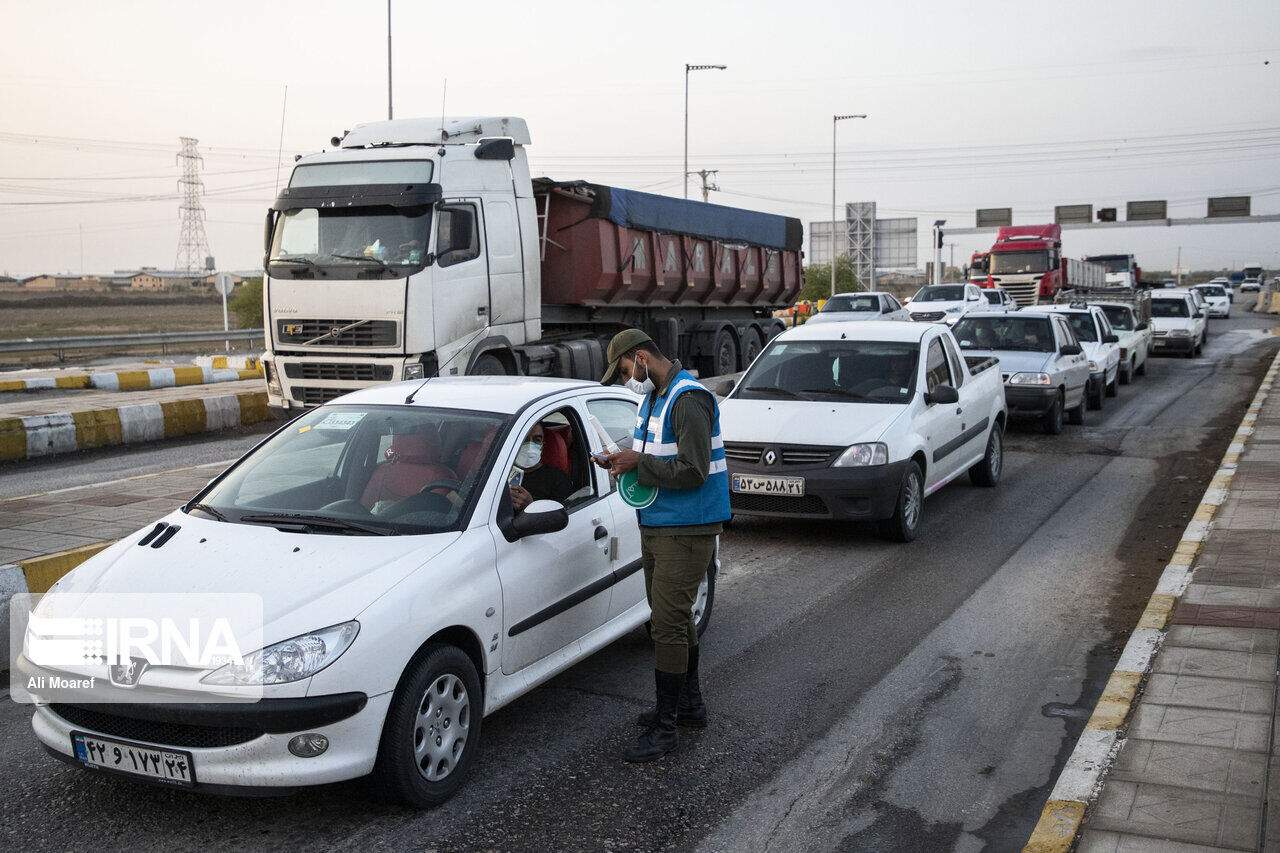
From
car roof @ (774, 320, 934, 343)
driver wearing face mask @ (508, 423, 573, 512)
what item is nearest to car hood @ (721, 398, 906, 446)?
car roof @ (774, 320, 934, 343)

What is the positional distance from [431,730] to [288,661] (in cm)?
64

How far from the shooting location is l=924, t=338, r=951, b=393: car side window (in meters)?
9.41

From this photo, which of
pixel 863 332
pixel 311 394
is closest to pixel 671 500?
pixel 863 332

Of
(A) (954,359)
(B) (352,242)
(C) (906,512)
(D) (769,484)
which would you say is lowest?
(C) (906,512)

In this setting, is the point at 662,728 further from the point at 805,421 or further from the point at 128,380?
the point at 128,380

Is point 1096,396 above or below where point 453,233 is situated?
below

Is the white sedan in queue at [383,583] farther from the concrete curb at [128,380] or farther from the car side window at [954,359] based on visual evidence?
the concrete curb at [128,380]

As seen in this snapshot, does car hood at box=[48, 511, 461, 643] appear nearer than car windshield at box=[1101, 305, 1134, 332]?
Yes

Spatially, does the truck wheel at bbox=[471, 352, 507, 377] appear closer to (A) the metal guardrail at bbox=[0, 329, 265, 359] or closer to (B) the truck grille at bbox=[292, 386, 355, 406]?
(B) the truck grille at bbox=[292, 386, 355, 406]

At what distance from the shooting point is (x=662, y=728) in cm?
467

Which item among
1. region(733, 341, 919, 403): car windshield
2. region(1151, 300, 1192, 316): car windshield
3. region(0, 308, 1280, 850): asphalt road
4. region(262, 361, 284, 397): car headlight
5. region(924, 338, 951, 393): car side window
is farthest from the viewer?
region(1151, 300, 1192, 316): car windshield

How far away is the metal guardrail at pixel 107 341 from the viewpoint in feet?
79.6

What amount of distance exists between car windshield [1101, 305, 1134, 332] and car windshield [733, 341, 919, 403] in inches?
606

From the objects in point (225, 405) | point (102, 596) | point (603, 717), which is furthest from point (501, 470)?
point (225, 405)
